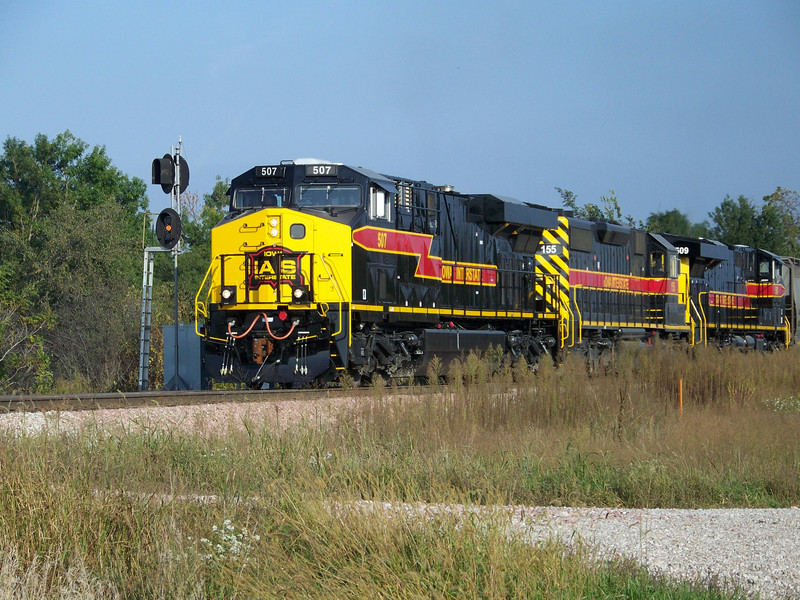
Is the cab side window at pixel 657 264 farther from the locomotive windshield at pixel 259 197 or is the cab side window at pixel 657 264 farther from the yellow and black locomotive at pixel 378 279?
the locomotive windshield at pixel 259 197

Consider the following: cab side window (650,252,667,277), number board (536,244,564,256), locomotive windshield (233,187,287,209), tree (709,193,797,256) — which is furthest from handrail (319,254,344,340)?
tree (709,193,797,256)

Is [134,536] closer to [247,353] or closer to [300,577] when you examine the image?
[300,577]

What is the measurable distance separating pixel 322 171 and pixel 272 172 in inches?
33.3

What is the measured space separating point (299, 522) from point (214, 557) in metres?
0.54

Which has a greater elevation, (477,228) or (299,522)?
(477,228)

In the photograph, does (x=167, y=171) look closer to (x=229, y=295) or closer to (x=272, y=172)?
(x=272, y=172)

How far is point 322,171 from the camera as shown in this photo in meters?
13.8

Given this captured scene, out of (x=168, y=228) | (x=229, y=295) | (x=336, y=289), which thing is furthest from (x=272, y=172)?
(x=336, y=289)

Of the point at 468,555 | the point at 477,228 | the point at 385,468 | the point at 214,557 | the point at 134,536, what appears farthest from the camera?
the point at 477,228

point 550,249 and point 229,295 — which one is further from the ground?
point 550,249

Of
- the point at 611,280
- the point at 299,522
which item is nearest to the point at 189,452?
the point at 299,522

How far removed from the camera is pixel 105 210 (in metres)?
30.8

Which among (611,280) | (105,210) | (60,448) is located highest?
(105,210)

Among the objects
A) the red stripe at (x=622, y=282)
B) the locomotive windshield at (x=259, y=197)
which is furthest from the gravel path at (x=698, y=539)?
the red stripe at (x=622, y=282)
